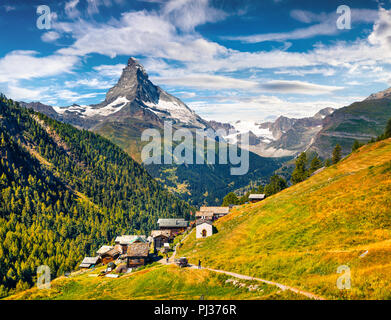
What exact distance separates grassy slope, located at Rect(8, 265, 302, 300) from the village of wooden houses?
546 cm

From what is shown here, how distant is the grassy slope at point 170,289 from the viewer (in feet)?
120

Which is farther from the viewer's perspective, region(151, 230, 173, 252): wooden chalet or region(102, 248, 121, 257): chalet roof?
region(102, 248, 121, 257): chalet roof

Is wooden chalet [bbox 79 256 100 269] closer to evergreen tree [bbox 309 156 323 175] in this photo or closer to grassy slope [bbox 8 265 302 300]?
grassy slope [bbox 8 265 302 300]

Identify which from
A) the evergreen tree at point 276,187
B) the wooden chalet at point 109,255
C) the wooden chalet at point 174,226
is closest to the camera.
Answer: the wooden chalet at point 109,255

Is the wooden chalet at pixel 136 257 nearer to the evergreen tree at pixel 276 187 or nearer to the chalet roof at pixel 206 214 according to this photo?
the chalet roof at pixel 206 214

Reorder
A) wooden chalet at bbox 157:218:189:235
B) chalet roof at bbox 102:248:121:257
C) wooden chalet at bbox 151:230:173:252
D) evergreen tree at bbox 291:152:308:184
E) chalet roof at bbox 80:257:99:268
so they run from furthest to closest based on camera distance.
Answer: wooden chalet at bbox 157:218:189:235
evergreen tree at bbox 291:152:308:184
chalet roof at bbox 80:257:99:268
chalet roof at bbox 102:248:121:257
wooden chalet at bbox 151:230:173:252

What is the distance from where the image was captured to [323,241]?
47594 millimetres

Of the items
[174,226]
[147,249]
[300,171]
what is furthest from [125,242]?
[300,171]

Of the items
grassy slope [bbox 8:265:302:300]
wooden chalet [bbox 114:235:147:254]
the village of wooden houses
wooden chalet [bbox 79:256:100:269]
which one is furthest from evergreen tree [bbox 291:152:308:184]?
wooden chalet [bbox 79:256:100:269]

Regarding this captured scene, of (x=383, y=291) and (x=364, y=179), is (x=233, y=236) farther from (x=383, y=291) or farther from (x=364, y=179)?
(x=383, y=291)

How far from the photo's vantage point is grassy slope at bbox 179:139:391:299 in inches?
1267

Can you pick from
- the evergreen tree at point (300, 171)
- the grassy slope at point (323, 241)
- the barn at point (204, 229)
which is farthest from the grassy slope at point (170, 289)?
the evergreen tree at point (300, 171)

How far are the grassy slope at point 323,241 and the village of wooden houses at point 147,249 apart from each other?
7850 millimetres

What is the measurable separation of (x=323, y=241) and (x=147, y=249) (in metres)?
52.5
